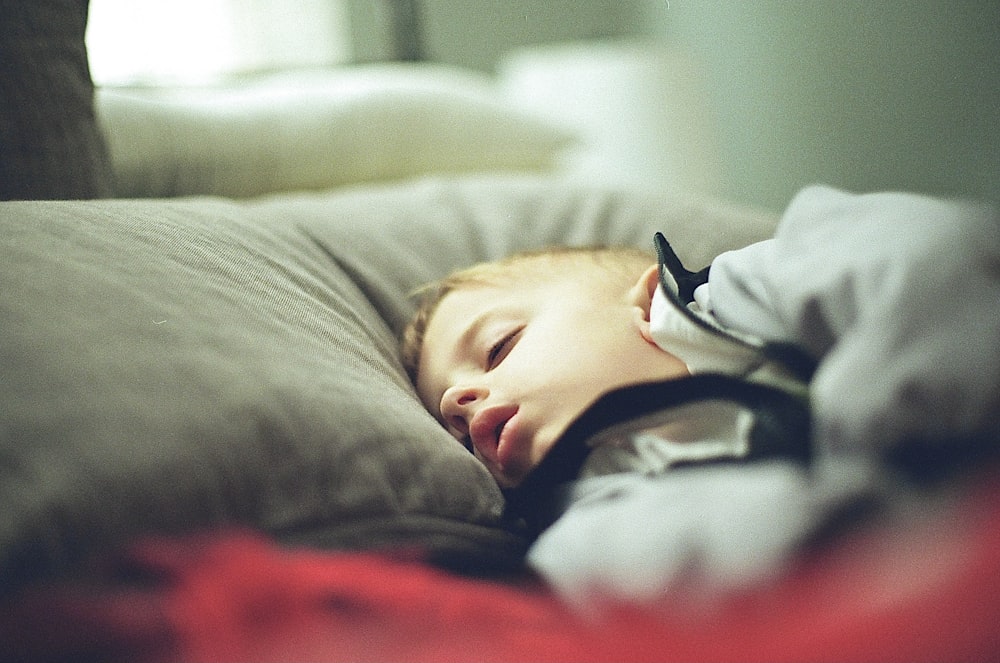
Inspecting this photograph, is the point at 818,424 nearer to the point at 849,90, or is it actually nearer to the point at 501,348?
the point at 501,348

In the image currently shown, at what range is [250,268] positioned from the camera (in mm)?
538

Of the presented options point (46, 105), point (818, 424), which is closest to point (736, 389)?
point (818, 424)

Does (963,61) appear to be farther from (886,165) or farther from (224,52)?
(224,52)

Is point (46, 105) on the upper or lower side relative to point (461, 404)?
upper

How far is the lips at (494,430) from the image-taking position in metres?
0.48

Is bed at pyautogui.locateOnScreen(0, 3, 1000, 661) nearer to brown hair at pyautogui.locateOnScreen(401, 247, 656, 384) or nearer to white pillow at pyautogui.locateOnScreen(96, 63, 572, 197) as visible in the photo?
brown hair at pyautogui.locateOnScreen(401, 247, 656, 384)

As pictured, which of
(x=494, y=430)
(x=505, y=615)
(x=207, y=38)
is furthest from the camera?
(x=207, y=38)

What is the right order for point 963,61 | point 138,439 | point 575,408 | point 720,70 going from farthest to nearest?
point 720,70 < point 963,61 < point 575,408 < point 138,439

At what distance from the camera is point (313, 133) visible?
3.97ft

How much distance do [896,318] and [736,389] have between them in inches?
3.1

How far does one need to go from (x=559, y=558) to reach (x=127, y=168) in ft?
2.68

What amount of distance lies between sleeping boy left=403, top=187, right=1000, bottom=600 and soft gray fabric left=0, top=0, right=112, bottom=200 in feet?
1.07

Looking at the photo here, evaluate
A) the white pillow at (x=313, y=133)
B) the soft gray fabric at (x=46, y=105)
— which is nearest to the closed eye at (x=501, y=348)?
the soft gray fabric at (x=46, y=105)

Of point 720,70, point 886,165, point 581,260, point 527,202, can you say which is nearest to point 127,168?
point 527,202
